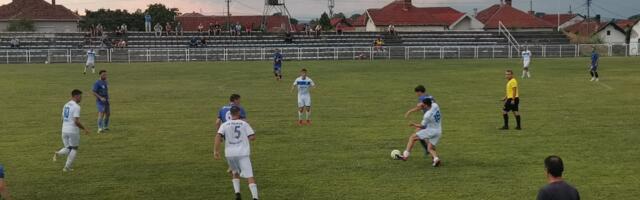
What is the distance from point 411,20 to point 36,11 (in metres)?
49.3

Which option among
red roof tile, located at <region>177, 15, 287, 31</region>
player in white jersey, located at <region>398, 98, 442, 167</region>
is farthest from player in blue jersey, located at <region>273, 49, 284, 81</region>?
red roof tile, located at <region>177, 15, 287, 31</region>

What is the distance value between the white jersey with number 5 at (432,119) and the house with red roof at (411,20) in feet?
264

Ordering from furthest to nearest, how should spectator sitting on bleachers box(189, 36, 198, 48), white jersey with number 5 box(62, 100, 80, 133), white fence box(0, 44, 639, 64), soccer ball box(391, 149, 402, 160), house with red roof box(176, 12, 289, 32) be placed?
house with red roof box(176, 12, 289, 32) < spectator sitting on bleachers box(189, 36, 198, 48) < white fence box(0, 44, 639, 64) < soccer ball box(391, 149, 402, 160) < white jersey with number 5 box(62, 100, 80, 133)

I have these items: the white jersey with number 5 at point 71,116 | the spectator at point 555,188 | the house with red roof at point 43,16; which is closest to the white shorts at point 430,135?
the white jersey with number 5 at point 71,116

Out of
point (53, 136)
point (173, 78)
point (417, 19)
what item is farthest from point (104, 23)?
point (53, 136)

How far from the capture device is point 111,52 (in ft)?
205

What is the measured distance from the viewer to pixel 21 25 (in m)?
86.6

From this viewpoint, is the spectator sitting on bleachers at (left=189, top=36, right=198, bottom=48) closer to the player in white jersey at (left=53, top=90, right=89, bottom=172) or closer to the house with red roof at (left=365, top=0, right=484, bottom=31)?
the house with red roof at (left=365, top=0, right=484, bottom=31)

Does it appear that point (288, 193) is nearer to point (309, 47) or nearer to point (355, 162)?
point (355, 162)

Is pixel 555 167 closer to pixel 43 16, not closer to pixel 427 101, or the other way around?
pixel 427 101

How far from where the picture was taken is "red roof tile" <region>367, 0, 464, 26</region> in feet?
321

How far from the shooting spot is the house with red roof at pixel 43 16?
92375 mm

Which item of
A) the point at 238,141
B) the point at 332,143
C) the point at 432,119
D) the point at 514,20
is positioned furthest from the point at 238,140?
the point at 514,20

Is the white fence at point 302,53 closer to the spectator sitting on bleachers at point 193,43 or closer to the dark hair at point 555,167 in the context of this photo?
the spectator sitting on bleachers at point 193,43
